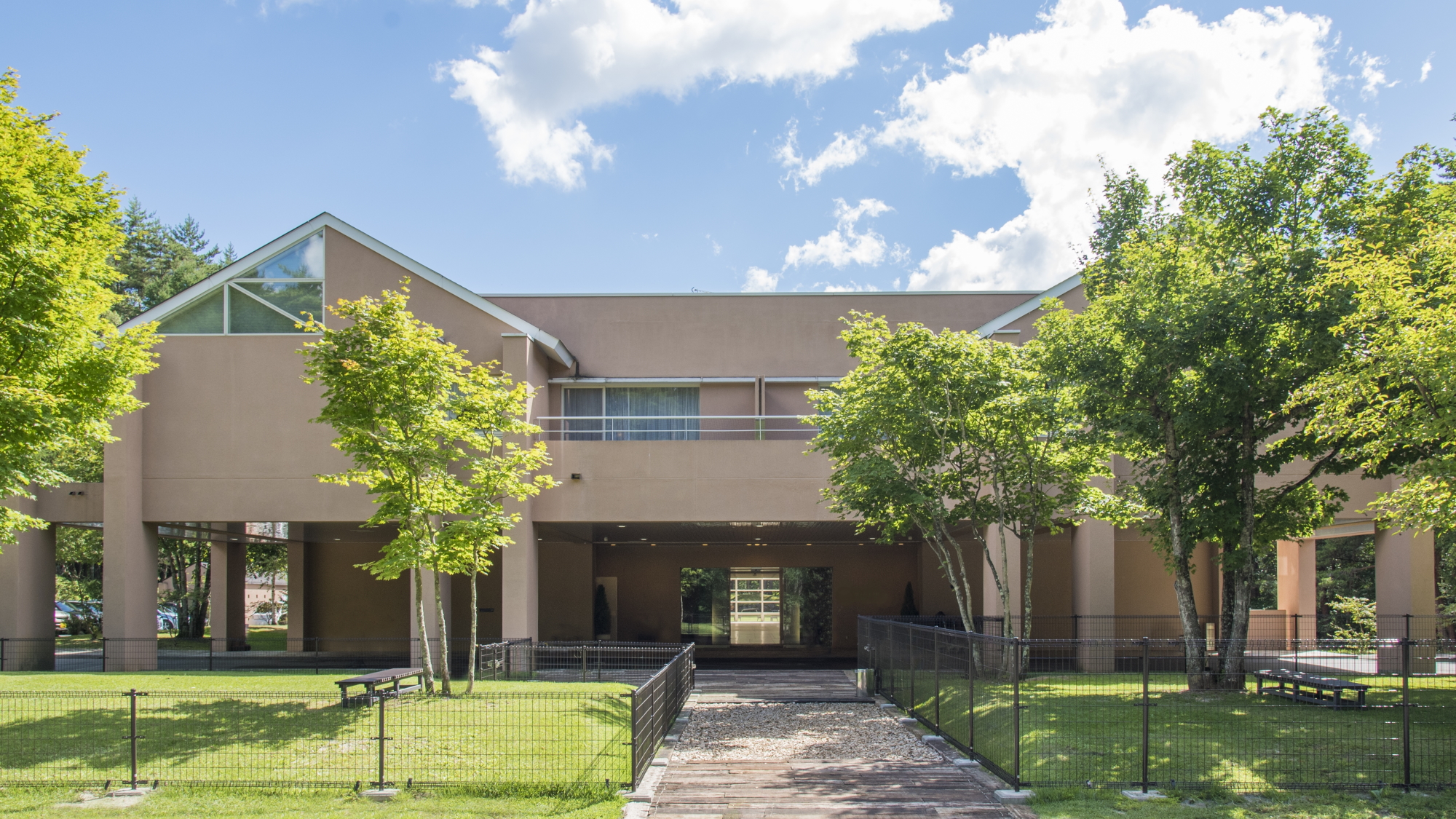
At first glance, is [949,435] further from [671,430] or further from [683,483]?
[671,430]

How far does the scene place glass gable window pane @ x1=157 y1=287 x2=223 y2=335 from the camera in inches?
859

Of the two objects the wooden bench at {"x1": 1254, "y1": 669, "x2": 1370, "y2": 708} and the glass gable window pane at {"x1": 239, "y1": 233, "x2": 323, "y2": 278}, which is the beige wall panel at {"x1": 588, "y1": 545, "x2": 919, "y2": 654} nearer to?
the glass gable window pane at {"x1": 239, "y1": 233, "x2": 323, "y2": 278}

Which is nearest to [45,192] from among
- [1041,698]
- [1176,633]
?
[1041,698]

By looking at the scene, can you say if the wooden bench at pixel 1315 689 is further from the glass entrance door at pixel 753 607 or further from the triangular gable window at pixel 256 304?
the triangular gable window at pixel 256 304

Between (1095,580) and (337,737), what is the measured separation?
1603 cm

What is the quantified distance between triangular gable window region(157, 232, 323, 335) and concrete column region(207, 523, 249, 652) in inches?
435

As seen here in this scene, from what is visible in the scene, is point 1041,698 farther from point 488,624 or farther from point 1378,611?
point 488,624

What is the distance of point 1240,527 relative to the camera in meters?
16.5

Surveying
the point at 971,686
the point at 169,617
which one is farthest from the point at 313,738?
the point at 169,617

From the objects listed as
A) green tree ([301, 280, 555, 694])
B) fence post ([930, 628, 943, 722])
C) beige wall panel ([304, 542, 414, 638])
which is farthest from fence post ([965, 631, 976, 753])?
beige wall panel ([304, 542, 414, 638])

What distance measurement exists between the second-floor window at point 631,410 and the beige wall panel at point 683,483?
8.87 ft

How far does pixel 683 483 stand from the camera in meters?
21.7

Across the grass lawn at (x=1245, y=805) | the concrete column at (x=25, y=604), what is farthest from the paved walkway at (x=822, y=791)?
the concrete column at (x=25, y=604)

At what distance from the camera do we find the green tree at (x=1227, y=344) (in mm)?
14977
